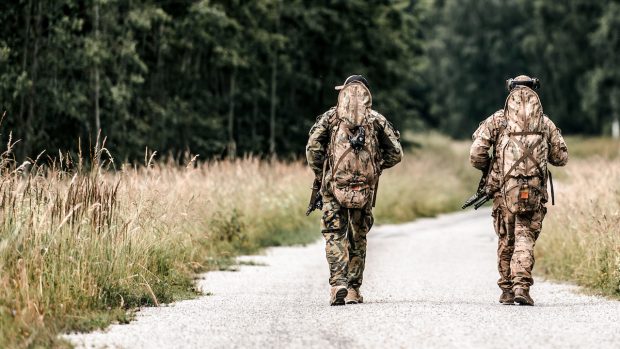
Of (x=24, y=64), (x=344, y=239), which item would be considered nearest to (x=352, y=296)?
(x=344, y=239)

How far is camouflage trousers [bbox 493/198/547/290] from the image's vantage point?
33.0 ft

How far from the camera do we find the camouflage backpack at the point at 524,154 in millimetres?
10141

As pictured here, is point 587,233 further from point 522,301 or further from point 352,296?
point 352,296

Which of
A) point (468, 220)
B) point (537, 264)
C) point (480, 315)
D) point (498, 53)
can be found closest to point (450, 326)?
point (480, 315)

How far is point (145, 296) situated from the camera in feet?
32.2

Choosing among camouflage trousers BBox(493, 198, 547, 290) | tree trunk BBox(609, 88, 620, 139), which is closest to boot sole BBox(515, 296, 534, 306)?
camouflage trousers BBox(493, 198, 547, 290)

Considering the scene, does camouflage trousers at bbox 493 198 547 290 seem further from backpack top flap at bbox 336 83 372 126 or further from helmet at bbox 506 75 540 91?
backpack top flap at bbox 336 83 372 126

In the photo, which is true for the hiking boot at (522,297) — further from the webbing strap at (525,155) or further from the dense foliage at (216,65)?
the dense foliage at (216,65)

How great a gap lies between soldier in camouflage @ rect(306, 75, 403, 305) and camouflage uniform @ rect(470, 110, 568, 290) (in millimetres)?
898

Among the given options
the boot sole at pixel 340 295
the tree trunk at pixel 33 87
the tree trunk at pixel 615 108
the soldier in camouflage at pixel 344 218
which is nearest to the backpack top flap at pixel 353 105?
the soldier in camouflage at pixel 344 218

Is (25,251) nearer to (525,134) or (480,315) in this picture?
(480,315)

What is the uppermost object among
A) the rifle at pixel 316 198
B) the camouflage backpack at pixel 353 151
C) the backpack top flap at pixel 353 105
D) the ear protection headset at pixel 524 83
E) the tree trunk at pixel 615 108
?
the ear protection headset at pixel 524 83

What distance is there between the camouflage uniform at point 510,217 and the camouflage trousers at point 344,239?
131 centimetres

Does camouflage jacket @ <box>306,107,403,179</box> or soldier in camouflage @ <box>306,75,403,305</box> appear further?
camouflage jacket @ <box>306,107,403,179</box>
